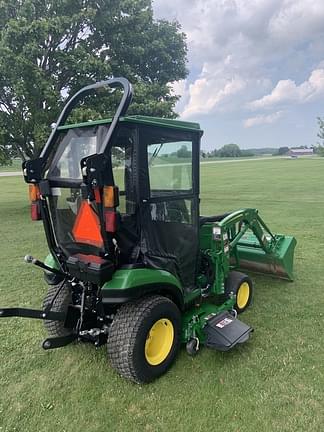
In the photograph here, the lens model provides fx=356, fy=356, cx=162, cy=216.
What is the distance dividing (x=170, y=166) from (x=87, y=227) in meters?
0.94

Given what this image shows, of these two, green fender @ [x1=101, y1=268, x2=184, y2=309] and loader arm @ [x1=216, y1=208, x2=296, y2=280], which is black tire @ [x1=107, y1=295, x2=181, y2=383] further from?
loader arm @ [x1=216, y1=208, x2=296, y2=280]

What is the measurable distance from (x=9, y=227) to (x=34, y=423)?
858 centimetres

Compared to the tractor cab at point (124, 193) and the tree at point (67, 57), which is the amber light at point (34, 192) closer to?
the tractor cab at point (124, 193)

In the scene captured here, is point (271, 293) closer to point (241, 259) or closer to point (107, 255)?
point (241, 259)

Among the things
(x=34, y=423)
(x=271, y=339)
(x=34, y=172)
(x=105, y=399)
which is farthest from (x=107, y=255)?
(x=271, y=339)

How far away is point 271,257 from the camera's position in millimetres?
5117

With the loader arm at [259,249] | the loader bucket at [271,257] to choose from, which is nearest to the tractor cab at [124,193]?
the loader arm at [259,249]

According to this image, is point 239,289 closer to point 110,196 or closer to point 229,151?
point 110,196

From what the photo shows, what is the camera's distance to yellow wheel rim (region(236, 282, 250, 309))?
4281 mm

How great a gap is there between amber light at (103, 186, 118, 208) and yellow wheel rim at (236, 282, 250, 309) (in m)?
2.32

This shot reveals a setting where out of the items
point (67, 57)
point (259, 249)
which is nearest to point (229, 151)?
point (67, 57)

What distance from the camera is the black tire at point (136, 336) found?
281cm

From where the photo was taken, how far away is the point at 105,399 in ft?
9.29

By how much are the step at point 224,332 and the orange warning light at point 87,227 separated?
1357 mm
